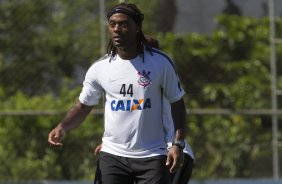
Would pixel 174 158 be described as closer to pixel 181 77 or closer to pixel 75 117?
pixel 75 117

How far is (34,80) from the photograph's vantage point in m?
13.0

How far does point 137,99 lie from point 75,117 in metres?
0.52

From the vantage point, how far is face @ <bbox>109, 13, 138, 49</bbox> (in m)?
6.36

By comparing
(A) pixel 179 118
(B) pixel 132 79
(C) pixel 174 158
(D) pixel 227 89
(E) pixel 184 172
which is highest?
(B) pixel 132 79

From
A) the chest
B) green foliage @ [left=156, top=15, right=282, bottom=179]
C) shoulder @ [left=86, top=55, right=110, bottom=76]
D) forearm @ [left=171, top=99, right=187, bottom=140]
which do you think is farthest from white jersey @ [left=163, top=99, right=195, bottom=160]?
green foliage @ [left=156, top=15, right=282, bottom=179]

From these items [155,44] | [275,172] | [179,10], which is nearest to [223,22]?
[179,10]

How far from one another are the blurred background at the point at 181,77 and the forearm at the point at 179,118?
646 cm

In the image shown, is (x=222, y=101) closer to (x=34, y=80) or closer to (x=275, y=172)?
(x=275, y=172)

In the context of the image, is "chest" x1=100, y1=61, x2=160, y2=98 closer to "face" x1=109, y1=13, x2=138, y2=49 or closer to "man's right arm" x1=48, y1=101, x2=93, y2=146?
"face" x1=109, y1=13, x2=138, y2=49

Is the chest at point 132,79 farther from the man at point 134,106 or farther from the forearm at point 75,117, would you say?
the forearm at point 75,117

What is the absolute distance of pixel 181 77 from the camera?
1313 centimetres

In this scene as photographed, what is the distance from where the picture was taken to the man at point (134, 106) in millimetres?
6383

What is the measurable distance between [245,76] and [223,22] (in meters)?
0.78

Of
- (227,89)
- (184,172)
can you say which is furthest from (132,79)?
(227,89)
